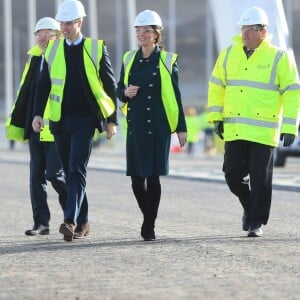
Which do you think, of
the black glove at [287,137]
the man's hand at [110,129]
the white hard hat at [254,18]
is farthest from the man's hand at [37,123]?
the black glove at [287,137]

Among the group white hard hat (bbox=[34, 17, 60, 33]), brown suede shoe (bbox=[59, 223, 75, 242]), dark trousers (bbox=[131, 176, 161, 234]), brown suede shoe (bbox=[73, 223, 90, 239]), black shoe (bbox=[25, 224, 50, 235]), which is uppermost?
white hard hat (bbox=[34, 17, 60, 33])

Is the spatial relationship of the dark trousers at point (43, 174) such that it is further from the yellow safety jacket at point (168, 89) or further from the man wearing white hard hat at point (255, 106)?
the man wearing white hard hat at point (255, 106)

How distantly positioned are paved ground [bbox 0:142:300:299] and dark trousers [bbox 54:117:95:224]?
27 cm

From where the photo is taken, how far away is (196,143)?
39281 mm

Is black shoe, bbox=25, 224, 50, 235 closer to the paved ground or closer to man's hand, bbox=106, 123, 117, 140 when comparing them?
the paved ground

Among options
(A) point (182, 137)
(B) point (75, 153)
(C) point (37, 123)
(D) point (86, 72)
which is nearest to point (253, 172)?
(A) point (182, 137)

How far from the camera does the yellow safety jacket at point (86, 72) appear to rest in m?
8.28

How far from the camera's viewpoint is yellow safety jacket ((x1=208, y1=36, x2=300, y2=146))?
827cm

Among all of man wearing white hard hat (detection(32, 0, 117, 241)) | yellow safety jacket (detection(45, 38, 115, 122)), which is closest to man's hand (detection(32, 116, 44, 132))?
man wearing white hard hat (detection(32, 0, 117, 241))

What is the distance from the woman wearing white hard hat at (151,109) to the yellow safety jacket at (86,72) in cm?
15

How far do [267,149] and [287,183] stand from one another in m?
6.44

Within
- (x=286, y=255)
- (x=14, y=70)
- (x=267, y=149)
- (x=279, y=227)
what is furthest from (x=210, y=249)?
(x=14, y=70)

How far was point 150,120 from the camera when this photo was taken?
823 centimetres

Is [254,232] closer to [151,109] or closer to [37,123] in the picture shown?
[151,109]
